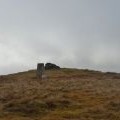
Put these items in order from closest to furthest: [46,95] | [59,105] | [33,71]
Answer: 1. [59,105]
2. [46,95]
3. [33,71]

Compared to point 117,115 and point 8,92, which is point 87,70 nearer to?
point 8,92

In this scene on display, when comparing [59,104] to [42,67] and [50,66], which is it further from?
[50,66]

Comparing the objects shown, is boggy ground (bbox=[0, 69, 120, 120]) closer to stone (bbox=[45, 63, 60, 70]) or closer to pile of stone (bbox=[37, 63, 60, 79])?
pile of stone (bbox=[37, 63, 60, 79])

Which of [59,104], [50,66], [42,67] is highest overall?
[50,66]

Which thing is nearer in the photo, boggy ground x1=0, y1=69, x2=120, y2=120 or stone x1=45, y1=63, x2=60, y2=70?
boggy ground x1=0, y1=69, x2=120, y2=120

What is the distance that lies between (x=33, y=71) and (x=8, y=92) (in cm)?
4108

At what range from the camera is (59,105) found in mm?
38875

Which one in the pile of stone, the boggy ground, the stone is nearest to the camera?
the boggy ground

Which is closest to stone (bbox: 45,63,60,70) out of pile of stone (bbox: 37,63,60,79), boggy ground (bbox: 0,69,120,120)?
pile of stone (bbox: 37,63,60,79)

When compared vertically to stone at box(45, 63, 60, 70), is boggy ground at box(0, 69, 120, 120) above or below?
below

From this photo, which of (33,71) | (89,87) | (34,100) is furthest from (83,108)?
(33,71)

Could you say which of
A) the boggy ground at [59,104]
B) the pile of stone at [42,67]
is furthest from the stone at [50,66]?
the boggy ground at [59,104]

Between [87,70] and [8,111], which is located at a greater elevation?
[87,70]

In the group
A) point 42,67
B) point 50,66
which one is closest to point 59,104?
point 42,67
